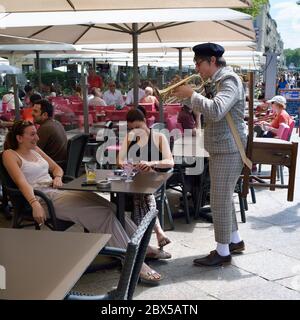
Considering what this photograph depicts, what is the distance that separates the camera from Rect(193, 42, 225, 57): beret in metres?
3.78

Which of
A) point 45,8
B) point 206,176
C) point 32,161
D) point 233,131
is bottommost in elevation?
point 206,176

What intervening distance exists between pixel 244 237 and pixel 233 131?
4.91 ft

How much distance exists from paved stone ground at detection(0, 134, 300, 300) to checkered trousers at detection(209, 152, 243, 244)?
36cm

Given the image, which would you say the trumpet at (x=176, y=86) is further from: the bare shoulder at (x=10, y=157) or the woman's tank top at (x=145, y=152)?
the bare shoulder at (x=10, y=157)

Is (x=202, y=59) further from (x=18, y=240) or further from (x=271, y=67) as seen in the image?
(x=271, y=67)

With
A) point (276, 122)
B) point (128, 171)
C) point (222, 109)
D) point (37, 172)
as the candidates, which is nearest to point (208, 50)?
point (222, 109)

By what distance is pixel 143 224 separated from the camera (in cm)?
201

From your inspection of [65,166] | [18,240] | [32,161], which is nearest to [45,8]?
[32,161]

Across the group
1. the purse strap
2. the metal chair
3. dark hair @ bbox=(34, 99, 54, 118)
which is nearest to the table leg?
the purse strap

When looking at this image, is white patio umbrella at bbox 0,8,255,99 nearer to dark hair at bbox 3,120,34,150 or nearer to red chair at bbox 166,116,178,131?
dark hair at bbox 3,120,34,150

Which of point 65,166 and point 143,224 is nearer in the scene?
point 143,224

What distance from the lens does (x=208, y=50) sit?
3793 mm

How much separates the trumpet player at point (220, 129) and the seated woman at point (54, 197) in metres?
0.66

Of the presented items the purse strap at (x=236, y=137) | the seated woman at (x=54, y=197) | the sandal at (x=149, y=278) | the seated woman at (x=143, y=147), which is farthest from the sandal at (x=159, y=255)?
the purse strap at (x=236, y=137)
